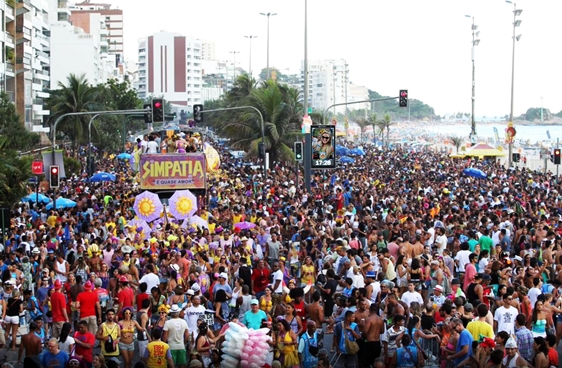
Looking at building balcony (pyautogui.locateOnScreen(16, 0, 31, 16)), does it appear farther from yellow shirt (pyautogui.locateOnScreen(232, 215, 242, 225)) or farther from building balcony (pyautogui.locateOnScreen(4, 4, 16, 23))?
yellow shirt (pyautogui.locateOnScreen(232, 215, 242, 225))

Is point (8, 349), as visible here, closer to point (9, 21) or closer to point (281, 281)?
point (281, 281)

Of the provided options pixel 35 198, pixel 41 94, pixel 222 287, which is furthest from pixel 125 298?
pixel 41 94

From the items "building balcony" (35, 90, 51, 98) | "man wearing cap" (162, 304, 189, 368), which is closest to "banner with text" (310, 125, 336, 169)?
"man wearing cap" (162, 304, 189, 368)

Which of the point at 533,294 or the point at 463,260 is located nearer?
the point at 533,294

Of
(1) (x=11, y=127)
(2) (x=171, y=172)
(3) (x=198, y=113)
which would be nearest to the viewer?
(2) (x=171, y=172)

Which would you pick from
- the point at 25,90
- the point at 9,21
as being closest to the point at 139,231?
the point at 9,21

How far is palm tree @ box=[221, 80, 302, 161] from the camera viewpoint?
162 feet

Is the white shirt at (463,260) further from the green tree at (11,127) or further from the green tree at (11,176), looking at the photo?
the green tree at (11,127)

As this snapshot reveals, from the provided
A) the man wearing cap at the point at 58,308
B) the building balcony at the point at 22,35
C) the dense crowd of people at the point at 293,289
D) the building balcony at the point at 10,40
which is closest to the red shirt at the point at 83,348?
the dense crowd of people at the point at 293,289

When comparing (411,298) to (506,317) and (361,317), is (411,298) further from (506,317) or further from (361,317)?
(506,317)

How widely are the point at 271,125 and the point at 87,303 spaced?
3488 cm

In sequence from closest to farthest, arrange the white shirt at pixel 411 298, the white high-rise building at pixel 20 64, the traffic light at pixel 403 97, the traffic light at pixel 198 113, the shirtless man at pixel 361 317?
1. the shirtless man at pixel 361 317
2. the white shirt at pixel 411 298
3. the traffic light at pixel 403 97
4. the traffic light at pixel 198 113
5. the white high-rise building at pixel 20 64

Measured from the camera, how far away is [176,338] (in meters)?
12.2

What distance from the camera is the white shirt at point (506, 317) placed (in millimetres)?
12703
